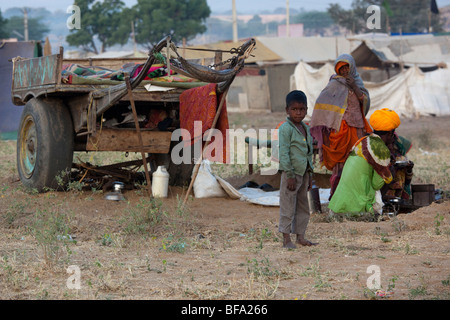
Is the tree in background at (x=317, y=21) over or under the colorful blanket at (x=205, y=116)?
over

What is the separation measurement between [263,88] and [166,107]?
17.7 metres

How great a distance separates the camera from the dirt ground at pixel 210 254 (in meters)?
3.92

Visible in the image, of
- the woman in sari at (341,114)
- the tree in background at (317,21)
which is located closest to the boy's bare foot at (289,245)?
the woman in sari at (341,114)

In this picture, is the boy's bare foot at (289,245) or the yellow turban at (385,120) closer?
the boy's bare foot at (289,245)

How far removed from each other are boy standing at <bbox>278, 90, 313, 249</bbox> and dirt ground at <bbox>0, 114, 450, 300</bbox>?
224mm

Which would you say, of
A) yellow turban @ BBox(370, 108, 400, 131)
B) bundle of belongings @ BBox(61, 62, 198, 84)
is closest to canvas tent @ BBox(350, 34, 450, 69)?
bundle of belongings @ BBox(61, 62, 198, 84)

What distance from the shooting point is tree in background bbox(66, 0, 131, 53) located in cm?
4444

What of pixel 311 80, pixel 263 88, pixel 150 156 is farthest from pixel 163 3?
pixel 150 156

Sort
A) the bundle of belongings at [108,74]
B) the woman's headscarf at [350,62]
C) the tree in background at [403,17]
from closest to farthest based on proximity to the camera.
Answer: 1. the woman's headscarf at [350,62]
2. the bundle of belongings at [108,74]
3. the tree in background at [403,17]

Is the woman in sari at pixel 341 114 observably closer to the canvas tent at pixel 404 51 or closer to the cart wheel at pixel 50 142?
the cart wheel at pixel 50 142

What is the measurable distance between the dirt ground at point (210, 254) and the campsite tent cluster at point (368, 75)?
931 centimetres

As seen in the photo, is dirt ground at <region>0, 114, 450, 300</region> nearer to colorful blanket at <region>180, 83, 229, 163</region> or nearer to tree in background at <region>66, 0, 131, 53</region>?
colorful blanket at <region>180, 83, 229, 163</region>

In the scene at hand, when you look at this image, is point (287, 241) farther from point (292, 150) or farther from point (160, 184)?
point (160, 184)
